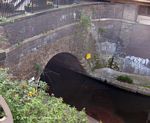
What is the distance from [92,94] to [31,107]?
1027 centimetres

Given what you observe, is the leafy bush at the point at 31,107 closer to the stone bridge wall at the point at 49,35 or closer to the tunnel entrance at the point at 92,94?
the stone bridge wall at the point at 49,35

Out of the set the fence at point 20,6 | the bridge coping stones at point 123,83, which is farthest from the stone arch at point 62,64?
the fence at point 20,6

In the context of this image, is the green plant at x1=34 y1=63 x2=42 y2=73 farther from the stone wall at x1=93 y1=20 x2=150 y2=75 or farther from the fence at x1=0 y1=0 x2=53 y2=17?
the stone wall at x1=93 y1=20 x2=150 y2=75

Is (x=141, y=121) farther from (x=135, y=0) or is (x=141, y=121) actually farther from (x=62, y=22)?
(x=135, y=0)

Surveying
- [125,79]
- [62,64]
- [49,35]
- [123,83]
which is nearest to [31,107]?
[49,35]

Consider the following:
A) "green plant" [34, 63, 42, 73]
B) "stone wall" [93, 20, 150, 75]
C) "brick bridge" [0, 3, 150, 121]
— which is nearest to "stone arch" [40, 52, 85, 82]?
"brick bridge" [0, 3, 150, 121]

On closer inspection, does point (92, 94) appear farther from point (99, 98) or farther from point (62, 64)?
point (62, 64)

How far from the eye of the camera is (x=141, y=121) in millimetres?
15602

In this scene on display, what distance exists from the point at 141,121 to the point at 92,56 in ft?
15.1

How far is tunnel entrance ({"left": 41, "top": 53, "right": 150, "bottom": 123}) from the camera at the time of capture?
1585 centimetres

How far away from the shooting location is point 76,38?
54.0 ft

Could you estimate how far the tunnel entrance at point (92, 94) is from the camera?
52.0 feet

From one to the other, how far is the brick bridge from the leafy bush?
297 cm

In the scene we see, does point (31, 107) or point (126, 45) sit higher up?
point (31, 107)
